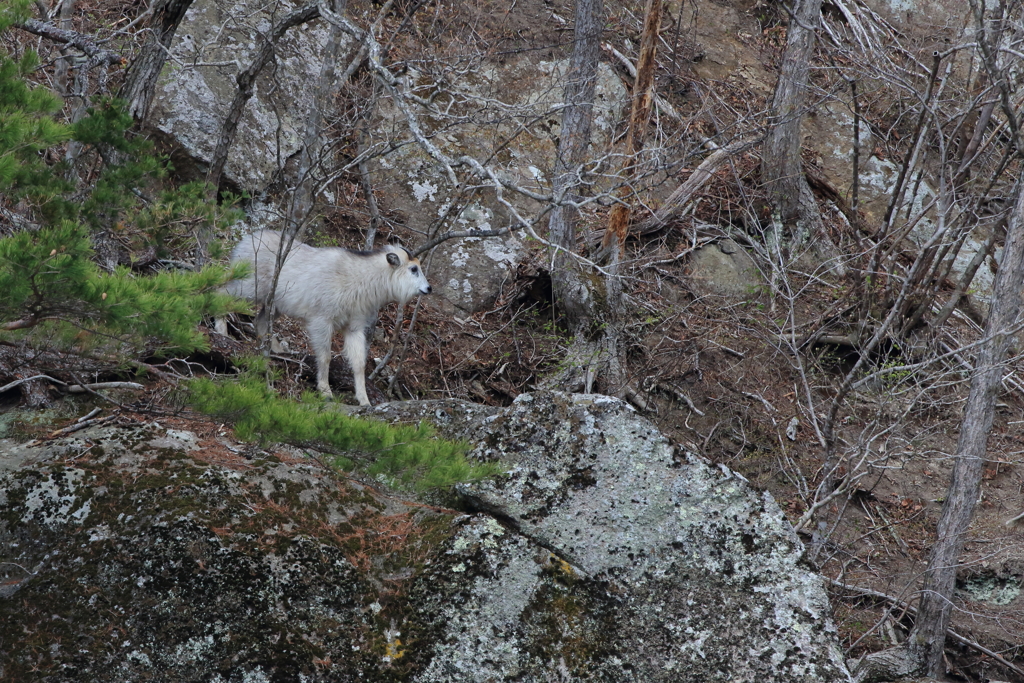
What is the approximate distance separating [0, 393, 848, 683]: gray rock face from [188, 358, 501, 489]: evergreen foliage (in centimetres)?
43

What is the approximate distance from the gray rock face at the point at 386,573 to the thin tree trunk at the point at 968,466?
11.1ft

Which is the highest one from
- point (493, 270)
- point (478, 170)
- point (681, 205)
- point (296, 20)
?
point (296, 20)

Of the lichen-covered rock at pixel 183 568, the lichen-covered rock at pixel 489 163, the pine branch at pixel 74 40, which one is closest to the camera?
the lichen-covered rock at pixel 183 568

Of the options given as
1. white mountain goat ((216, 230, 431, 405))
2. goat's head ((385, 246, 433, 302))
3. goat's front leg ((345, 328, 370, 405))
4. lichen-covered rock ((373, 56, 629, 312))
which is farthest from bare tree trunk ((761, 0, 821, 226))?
goat's front leg ((345, 328, 370, 405))

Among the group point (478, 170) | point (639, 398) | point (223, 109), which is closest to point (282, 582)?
point (478, 170)

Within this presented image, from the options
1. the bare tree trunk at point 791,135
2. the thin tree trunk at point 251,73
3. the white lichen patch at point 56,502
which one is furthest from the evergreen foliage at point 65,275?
the bare tree trunk at point 791,135

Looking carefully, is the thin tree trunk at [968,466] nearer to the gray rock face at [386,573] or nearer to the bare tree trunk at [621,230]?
the bare tree trunk at [621,230]

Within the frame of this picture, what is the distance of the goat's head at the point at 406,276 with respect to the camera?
7.48 meters

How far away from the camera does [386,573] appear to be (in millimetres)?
3992

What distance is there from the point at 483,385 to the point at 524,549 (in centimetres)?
471

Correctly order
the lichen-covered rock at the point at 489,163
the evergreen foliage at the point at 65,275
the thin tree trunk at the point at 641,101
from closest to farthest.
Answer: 1. the evergreen foliage at the point at 65,275
2. the thin tree trunk at the point at 641,101
3. the lichen-covered rock at the point at 489,163

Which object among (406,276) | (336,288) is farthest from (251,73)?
(406,276)

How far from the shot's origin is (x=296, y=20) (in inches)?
269

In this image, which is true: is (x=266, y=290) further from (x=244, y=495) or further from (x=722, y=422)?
(x=722, y=422)
